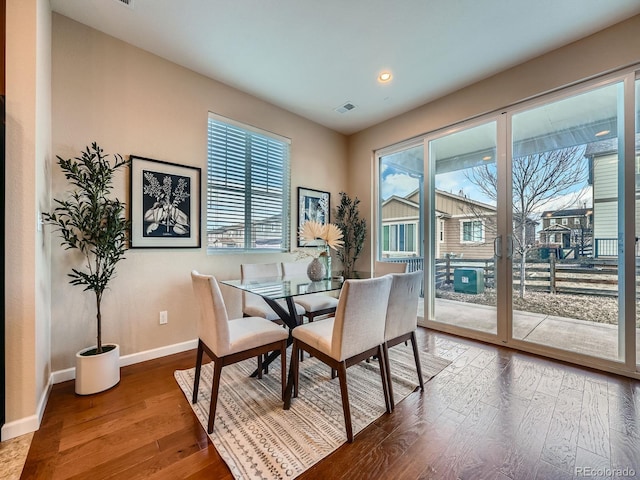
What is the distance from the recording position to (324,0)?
2023mm

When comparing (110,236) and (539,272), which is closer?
(110,236)

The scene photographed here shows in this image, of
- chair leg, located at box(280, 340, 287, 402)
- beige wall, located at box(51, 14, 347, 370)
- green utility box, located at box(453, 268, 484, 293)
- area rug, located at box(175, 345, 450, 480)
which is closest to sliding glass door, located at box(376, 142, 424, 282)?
green utility box, located at box(453, 268, 484, 293)

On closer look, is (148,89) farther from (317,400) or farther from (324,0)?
(317,400)

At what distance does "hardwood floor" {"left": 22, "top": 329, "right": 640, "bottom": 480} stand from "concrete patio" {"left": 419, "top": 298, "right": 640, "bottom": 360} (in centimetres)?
32

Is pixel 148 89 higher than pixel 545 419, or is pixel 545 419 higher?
pixel 148 89

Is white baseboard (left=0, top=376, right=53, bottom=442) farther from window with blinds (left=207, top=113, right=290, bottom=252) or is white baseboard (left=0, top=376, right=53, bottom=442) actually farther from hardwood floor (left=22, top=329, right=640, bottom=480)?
window with blinds (left=207, top=113, right=290, bottom=252)

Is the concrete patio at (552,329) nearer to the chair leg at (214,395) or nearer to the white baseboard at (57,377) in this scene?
the chair leg at (214,395)

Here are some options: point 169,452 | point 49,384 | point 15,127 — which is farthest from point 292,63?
point 49,384

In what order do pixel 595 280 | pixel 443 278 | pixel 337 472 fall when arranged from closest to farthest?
pixel 337 472 < pixel 595 280 < pixel 443 278

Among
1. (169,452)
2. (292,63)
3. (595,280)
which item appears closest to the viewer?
(169,452)

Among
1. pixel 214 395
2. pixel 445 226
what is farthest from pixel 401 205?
pixel 214 395

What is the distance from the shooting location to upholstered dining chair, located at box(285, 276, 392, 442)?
1.56 metres

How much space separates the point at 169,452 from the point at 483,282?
336cm

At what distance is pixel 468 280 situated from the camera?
3338mm
